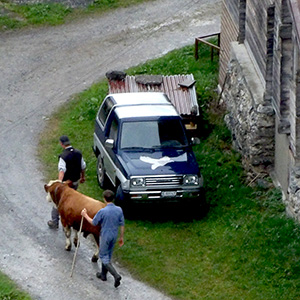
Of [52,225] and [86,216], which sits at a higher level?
[86,216]

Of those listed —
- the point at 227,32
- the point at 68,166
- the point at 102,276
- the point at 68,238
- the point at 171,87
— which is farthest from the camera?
the point at 227,32

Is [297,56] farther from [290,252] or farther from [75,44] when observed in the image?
[75,44]

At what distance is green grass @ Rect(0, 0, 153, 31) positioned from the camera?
30516 millimetres

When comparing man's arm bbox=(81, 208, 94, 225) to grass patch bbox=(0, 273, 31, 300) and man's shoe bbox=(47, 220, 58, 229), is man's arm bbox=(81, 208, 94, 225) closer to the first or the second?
grass patch bbox=(0, 273, 31, 300)

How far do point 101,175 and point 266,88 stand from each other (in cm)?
406

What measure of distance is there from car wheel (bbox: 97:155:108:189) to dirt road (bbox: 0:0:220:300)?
4.14 feet

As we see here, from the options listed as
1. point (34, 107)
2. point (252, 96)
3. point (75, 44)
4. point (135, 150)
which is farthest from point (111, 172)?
point (75, 44)

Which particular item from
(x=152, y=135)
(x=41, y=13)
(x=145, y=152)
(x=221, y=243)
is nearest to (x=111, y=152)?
(x=145, y=152)

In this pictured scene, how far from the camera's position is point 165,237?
59.1 ft

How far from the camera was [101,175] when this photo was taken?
2028 cm

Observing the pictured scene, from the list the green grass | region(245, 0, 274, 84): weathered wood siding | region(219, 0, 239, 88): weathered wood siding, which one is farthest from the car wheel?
the green grass

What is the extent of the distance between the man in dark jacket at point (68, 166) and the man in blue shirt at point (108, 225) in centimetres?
202

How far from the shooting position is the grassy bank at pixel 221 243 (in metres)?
16.2

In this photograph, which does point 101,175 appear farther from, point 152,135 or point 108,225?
point 108,225
